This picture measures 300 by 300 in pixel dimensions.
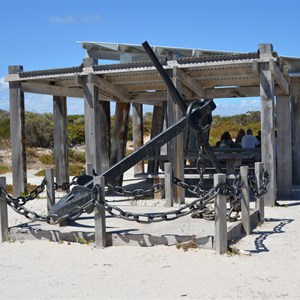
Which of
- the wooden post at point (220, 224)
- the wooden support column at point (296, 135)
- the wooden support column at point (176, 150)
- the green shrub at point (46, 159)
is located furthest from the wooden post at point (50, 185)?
the green shrub at point (46, 159)

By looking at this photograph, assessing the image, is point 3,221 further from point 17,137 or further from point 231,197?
point 17,137

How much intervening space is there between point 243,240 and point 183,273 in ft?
5.90

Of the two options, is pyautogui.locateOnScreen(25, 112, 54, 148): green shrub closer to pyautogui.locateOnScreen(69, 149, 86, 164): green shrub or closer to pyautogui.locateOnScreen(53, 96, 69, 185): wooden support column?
pyautogui.locateOnScreen(69, 149, 86, 164): green shrub

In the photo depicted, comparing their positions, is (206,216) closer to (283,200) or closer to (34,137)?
(283,200)

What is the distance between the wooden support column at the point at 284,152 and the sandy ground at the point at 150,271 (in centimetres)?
513

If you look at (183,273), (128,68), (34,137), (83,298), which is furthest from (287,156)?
(34,137)

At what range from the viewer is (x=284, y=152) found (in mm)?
12227

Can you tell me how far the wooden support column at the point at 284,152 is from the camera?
12094 mm

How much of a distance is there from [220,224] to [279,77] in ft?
18.6

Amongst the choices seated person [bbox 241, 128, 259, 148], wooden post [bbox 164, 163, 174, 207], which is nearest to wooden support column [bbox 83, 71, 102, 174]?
wooden post [bbox 164, 163, 174, 207]

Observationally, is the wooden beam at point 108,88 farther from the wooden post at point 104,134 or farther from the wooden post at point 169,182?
the wooden post at point 169,182

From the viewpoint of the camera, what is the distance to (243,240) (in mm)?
6848

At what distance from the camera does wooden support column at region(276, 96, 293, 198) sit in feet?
39.7

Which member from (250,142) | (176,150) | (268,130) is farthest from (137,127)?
(268,130)
